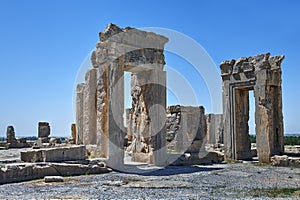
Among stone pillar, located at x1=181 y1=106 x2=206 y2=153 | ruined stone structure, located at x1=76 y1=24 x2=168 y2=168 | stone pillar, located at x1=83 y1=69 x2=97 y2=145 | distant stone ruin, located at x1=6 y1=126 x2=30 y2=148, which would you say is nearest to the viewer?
ruined stone structure, located at x1=76 y1=24 x2=168 y2=168

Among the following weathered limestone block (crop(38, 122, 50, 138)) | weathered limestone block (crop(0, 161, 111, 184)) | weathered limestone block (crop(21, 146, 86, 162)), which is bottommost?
weathered limestone block (crop(0, 161, 111, 184))

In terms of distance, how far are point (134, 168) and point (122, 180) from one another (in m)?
2.55

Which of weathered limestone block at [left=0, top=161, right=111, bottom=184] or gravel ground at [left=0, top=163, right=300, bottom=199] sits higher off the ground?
weathered limestone block at [left=0, top=161, right=111, bottom=184]

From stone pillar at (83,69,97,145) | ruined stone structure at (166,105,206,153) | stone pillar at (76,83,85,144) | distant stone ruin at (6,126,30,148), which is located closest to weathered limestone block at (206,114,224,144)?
ruined stone structure at (166,105,206,153)

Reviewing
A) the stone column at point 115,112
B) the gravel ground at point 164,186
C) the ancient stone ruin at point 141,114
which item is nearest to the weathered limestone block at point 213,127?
the ancient stone ruin at point 141,114

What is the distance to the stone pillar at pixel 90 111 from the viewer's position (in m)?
14.9

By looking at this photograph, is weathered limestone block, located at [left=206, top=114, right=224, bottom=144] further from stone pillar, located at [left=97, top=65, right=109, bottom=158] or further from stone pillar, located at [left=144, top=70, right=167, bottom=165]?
stone pillar, located at [left=97, top=65, right=109, bottom=158]

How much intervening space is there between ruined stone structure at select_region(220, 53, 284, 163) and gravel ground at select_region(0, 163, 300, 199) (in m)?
3.66

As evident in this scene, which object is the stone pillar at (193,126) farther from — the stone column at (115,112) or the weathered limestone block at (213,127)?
the stone column at (115,112)

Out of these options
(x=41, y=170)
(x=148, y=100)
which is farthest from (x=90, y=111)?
(x=41, y=170)

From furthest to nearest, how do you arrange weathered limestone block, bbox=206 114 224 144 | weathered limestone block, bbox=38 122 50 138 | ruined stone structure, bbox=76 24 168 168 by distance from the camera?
weathered limestone block, bbox=38 122 50 138
weathered limestone block, bbox=206 114 224 144
ruined stone structure, bbox=76 24 168 168

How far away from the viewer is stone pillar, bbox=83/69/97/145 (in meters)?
14.9

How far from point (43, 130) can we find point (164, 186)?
18870mm

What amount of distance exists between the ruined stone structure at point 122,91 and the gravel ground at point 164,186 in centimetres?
165
